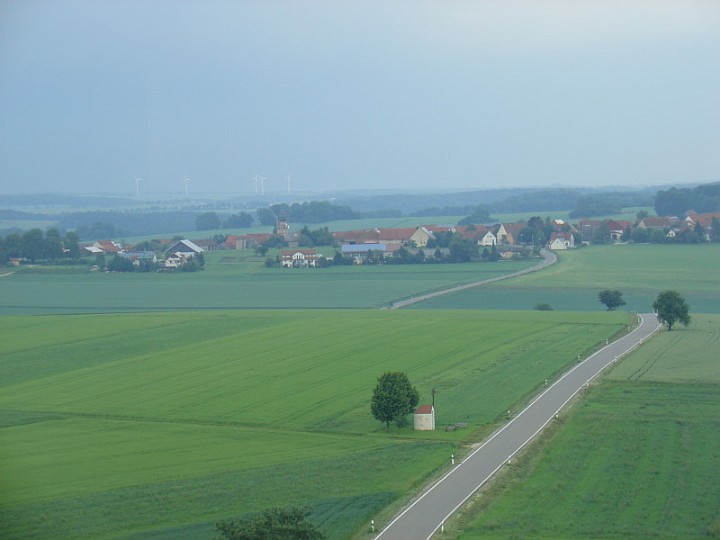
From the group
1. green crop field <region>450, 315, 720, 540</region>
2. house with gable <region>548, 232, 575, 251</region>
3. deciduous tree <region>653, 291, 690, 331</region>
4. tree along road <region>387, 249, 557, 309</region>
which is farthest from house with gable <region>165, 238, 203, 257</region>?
green crop field <region>450, 315, 720, 540</region>

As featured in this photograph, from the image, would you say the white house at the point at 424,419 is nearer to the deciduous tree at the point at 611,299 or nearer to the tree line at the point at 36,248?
the deciduous tree at the point at 611,299

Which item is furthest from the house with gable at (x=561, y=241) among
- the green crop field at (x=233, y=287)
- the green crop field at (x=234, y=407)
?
the green crop field at (x=234, y=407)

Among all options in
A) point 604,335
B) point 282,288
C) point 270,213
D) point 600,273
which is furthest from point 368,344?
point 270,213

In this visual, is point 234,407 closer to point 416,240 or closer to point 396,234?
point 416,240

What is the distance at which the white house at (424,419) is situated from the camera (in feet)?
83.5

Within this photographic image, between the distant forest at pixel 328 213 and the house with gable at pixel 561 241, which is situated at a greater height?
the distant forest at pixel 328 213

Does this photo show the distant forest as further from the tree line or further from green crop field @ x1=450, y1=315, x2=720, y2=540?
green crop field @ x1=450, y1=315, x2=720, y2=540

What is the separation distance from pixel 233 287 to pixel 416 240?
27045mm

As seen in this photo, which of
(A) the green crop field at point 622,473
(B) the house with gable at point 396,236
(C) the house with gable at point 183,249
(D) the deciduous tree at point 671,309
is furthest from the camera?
(B) the house with gable at point 396,236

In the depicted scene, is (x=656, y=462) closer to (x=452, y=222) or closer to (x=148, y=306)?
(x=148, y=306)

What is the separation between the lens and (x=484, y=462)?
21.9 metres

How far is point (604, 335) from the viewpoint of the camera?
40188 millimetres

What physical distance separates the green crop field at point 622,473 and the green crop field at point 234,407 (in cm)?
195

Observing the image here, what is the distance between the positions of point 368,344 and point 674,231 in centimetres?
5134
